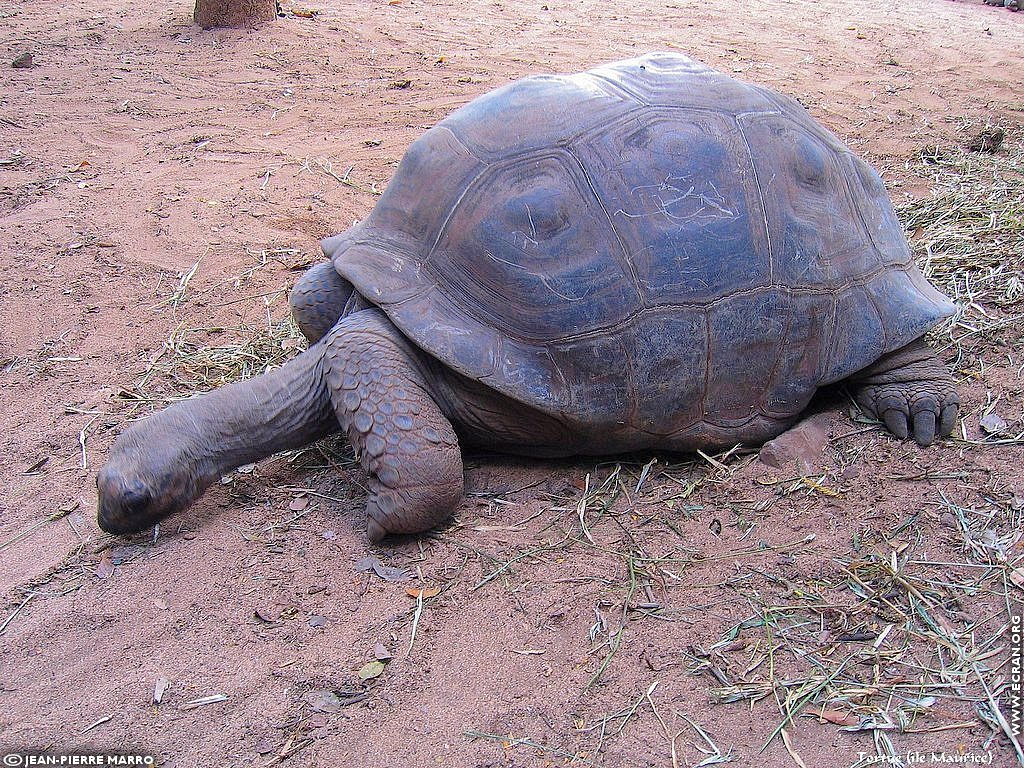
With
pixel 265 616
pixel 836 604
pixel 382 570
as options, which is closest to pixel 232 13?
pixel 382 570

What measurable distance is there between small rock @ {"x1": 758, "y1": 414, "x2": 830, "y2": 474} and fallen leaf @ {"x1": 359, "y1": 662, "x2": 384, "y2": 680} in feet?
5.27

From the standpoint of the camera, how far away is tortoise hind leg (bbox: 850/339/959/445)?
10.4 ft

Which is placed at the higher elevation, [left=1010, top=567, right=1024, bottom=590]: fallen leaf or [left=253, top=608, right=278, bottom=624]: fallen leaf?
[left=1010, top=567, right=1024, bottom=590]: fallen leaf

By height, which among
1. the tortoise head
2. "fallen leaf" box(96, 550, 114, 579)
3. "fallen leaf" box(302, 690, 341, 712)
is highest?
the tortoise head

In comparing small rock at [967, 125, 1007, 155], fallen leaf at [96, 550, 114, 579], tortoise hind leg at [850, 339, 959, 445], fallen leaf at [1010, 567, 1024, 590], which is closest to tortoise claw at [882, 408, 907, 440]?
tortoise hind leg at [850, 339, 959, 445]

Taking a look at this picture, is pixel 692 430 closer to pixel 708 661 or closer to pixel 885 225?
pixel 708 661

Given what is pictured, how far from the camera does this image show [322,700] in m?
2.34

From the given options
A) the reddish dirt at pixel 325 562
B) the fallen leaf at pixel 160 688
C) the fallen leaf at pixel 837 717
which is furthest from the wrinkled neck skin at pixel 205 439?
the fallen leaf at pixel 837 717

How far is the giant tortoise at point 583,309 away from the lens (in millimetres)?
2895

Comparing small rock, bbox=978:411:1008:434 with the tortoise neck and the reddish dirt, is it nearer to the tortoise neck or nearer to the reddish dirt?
the reddish dirt

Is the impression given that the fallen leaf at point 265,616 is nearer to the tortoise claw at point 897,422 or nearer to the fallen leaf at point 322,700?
the fallen leaf at point 322,700

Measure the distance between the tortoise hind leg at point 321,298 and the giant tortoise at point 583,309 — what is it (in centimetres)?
24

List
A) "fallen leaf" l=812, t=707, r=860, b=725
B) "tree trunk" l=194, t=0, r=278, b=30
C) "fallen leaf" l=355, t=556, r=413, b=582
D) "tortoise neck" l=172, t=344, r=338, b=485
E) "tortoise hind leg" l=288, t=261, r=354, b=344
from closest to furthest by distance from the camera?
"fallen leaf" l=812, t=707, r=860, b=725 < "fallen leaf" l=355, t=556, r=413, b=582 < "tortoise neck" l=172, t=344, r=338, b=485 < "tortoise hind leg" l=288, t=261, r=354, b=344 < "tree trunk" l=194, t=0, r=278, b=30

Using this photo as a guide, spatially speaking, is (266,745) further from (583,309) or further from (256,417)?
(583,309)
